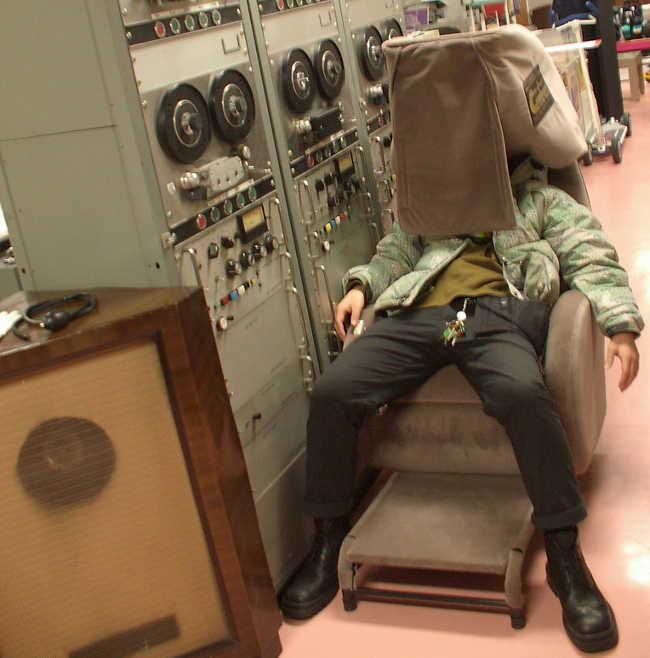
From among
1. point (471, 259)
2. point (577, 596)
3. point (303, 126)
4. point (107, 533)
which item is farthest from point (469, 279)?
point (107, 533)

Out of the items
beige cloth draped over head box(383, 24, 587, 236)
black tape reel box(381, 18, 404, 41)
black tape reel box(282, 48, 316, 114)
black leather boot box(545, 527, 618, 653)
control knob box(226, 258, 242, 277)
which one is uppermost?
black tape reel box(381, 18, 404, 41)

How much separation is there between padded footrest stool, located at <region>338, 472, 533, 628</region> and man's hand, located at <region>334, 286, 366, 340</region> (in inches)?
20.6

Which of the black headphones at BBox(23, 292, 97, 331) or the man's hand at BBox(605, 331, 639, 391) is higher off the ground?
the black headphones at BBox(23, 292, 97, 331)

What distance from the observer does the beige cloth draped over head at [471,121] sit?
2217 millimetres

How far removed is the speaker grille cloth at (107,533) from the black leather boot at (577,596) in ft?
2.81

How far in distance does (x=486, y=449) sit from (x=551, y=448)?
34 cm

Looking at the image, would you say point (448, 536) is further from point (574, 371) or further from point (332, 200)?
point (332, 200)

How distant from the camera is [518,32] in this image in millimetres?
2221

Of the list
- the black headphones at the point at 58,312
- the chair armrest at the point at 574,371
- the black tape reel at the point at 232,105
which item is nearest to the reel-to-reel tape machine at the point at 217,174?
the black tape reel at the point at 232,105

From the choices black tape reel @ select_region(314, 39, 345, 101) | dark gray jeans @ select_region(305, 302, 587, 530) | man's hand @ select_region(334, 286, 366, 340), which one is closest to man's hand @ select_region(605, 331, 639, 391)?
dark gray jeans @ select_region(305, 302, 587, 530)

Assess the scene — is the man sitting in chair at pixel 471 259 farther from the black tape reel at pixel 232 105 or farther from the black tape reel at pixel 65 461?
the black tape reel at pixel 65 461

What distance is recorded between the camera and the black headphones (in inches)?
68.2

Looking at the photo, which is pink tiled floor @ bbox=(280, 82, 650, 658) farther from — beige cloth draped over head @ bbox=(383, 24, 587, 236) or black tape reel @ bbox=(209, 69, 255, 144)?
black tape reel @ bbox=(209, 69, 255, 144)

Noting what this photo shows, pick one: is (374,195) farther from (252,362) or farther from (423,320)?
(252,362)
